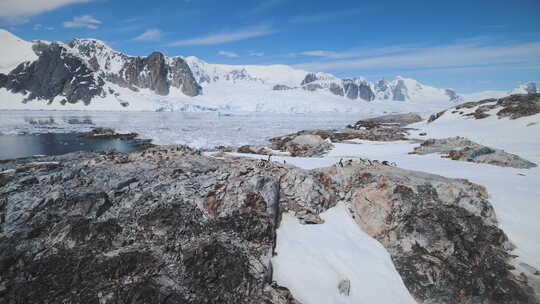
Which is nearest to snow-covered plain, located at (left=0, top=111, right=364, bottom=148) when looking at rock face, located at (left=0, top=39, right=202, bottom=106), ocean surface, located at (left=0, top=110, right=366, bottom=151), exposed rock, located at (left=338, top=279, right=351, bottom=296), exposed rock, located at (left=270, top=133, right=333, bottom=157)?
ocean surface, located at (left=0, top=110, right=366, bottom=151)

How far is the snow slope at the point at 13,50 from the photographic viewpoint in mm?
132500

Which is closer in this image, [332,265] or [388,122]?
[332,265]

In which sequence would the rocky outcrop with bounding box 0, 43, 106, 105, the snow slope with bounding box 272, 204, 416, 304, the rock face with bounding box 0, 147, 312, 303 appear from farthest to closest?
the rocky outcrop with bounding box 0, 43, 106, 105
the snow slope with bounding box 272, 204, 416, 304
the rock face with bounding box 0, 147, 312, 303

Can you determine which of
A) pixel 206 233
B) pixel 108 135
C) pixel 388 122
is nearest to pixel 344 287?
pixel 206 233

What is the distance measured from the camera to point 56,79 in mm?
132750

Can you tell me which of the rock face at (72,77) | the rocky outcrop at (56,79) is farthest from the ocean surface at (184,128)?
the rocky outcrop at (56,79)

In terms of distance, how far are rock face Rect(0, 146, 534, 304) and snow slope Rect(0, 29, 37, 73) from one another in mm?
177744

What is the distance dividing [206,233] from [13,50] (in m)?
194

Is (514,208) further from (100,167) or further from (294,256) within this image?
(100,167)

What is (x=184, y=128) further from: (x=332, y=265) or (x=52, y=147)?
(x=332, y=265)

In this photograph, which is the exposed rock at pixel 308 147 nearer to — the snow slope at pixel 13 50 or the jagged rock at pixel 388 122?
the jagged rock at pixel 388 122

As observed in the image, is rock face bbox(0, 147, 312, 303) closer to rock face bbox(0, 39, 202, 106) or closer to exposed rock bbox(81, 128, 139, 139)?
exposed rock bbox(81, 128, 139, 139)

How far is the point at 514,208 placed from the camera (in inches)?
227

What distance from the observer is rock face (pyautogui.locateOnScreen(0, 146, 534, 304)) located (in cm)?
383
